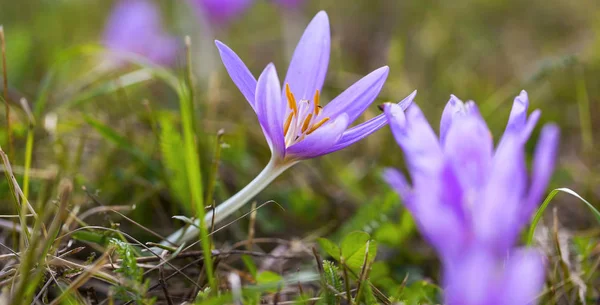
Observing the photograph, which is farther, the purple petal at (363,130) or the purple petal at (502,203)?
the purple petal at (363,130)

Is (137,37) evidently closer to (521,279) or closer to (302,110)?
(302,110)

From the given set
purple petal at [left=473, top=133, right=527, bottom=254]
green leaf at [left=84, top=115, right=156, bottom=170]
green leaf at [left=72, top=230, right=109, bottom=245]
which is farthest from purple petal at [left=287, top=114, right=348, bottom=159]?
green leaf at [left=84, top=115, right=156, bottom=170]

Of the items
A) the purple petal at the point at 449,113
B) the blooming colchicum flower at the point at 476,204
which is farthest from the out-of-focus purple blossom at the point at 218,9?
the blooming colchicum flower at the point at 476,204

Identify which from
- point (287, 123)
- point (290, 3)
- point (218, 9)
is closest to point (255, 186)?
point (287, 123)

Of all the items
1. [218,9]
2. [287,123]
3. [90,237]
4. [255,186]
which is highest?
[218,9]

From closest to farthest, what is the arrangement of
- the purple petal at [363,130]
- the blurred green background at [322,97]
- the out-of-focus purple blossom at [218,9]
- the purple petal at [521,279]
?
the purple petal at [521,279]
the purple petal at [363,130]
the blurred green background at [322,97]
the out-of-focus purple blossom at [218,9]

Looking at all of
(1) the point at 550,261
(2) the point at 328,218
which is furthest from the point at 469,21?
(1) the point at 550,261

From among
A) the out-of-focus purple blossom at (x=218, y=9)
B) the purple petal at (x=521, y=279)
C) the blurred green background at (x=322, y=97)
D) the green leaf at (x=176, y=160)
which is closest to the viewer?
the purple petal at (x=521, y=279)

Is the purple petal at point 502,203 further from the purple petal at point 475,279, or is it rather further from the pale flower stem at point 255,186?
the pale flower stem at point 255,186
